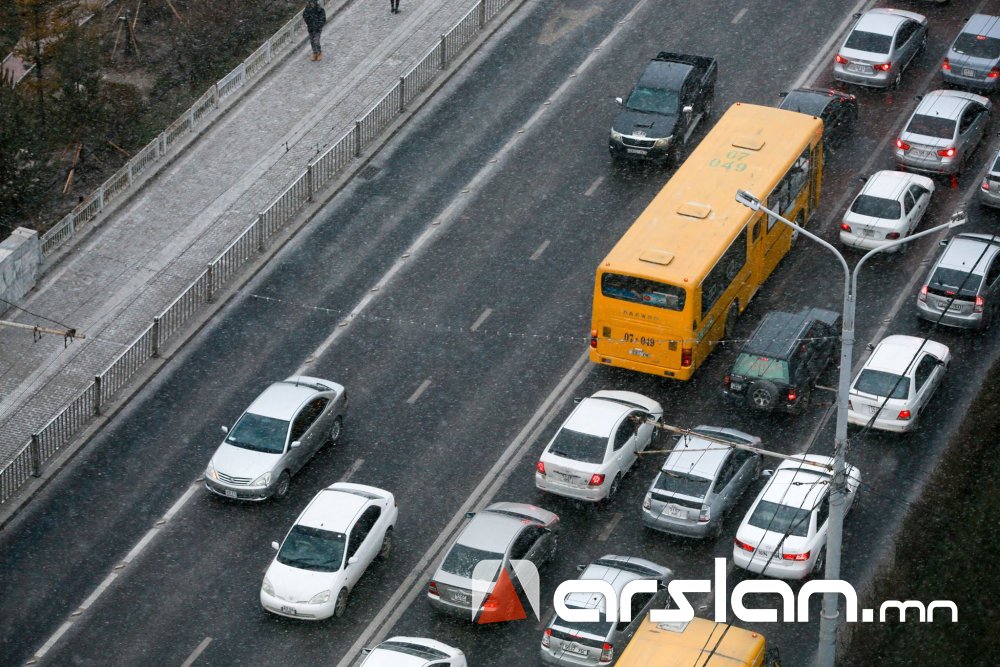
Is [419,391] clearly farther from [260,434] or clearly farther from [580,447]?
[580,447]

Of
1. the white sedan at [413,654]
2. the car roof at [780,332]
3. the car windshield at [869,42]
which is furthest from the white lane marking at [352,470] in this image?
the car windshield at [869,42]

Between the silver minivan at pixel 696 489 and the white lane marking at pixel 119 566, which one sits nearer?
the white lane marking at pixel 119 566

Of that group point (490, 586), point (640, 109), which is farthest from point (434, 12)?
point (490, 586)

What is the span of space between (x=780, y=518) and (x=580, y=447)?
4.50 meters

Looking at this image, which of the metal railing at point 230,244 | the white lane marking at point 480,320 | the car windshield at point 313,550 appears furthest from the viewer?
the white lane marking at point 480,320

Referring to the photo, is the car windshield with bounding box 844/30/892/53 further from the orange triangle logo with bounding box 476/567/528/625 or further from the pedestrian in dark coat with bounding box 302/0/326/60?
the orange triangle logo with bounding box 476/567/528/625

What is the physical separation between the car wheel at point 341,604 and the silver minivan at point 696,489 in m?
6.13

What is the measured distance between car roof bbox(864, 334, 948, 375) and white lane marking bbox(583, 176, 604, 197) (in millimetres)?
9876

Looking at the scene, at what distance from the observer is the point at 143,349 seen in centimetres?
4088

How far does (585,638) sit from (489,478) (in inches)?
254

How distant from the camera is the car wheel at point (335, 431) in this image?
38062mm

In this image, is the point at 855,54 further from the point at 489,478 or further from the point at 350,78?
the point at 489,478

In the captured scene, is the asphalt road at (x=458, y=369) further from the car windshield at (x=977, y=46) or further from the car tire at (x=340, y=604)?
the car windshield at (x=977, y=46)

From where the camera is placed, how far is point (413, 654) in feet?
102
